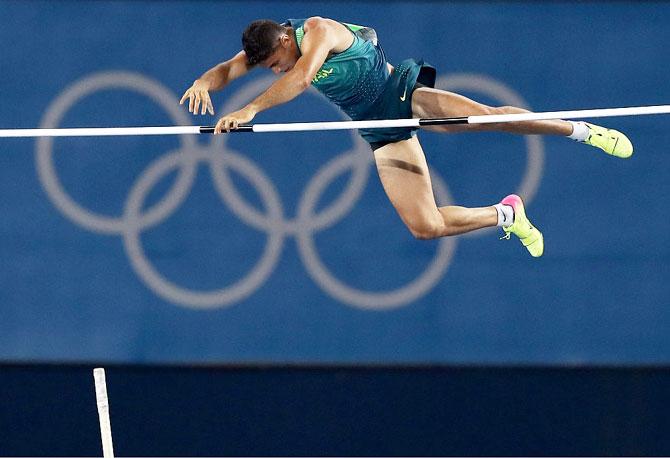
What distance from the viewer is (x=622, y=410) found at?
11.2 metres

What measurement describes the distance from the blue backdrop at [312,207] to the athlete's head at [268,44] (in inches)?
99.2

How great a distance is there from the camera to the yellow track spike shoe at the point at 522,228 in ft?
31.2

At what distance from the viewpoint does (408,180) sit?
9.23m

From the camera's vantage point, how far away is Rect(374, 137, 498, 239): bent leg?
919 cm

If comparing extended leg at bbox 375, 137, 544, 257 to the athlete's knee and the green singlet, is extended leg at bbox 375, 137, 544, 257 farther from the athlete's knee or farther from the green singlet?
the green singlet

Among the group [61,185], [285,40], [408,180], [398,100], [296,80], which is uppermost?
[61,185]

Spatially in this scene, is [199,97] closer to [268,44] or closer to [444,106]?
[268,44]

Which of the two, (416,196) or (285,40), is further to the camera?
(416,196)

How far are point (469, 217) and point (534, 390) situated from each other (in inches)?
94.7

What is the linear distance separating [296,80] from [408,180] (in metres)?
1.38

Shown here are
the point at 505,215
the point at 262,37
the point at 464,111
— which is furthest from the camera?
the point at 505,215

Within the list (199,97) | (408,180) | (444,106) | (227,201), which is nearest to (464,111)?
(444,106)

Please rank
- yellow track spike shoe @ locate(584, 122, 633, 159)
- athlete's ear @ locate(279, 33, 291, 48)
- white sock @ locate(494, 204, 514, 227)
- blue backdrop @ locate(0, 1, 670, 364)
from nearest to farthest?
athlete's ear @ locate(279, 33, 291, 48)
yellow track spike shoe @ locate(584, 122, 633, 159)
white sock @ locate(494, 204, 514, 227)
blue backdrop @ locate(0, 1, 670, 364)

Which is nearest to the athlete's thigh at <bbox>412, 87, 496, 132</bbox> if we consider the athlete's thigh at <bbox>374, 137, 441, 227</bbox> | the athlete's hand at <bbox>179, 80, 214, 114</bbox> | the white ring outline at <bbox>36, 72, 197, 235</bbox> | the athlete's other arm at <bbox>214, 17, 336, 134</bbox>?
the athlete's thigh at <bbox>374, 137, 441, 227</bbox>
